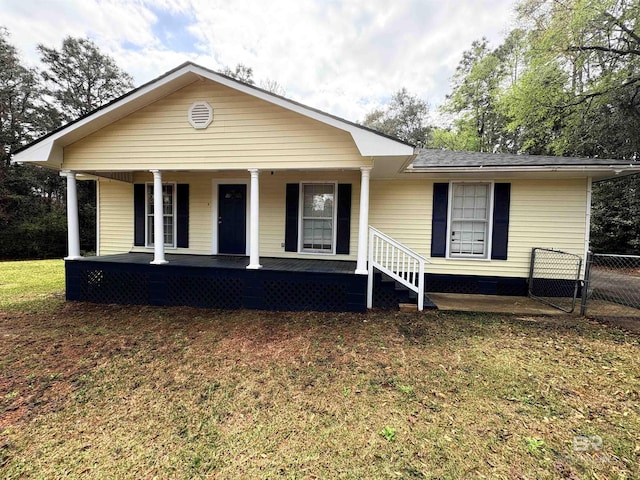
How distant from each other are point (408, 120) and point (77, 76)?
975 inches

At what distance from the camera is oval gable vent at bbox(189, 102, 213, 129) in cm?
543

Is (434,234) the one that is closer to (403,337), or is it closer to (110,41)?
(403,337)

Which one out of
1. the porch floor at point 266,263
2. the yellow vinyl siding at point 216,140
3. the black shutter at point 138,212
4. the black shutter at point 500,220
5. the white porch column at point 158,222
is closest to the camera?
the yellow vinyl siding at point 216,140

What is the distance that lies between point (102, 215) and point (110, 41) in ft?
64.7

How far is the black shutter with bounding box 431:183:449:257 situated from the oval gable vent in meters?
5.09

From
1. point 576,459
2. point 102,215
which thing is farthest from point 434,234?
point 102,215

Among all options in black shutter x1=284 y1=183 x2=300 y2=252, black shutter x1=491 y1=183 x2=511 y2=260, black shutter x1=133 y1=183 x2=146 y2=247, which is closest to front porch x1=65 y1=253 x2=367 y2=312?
black shutter x1=284 y1=183 x2=300 y2=252

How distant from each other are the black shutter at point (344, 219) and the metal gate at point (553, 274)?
4.21m

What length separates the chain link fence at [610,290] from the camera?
5203 millimetres

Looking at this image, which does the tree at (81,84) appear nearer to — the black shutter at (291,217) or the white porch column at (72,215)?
the white porch column at (72,215)

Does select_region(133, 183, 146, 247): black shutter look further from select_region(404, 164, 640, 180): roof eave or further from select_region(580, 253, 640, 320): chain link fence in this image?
select_region(580, 253, 640, 320): chain link fence

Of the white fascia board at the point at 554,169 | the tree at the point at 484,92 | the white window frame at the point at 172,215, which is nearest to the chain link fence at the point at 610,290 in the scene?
the white fascia board at the point at 554,169

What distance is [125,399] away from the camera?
276 cm

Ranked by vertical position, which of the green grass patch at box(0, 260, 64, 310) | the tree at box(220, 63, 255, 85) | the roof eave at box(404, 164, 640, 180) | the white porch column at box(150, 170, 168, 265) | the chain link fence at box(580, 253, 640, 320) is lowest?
the green grass patch at box(0, 260, 64, 310)
